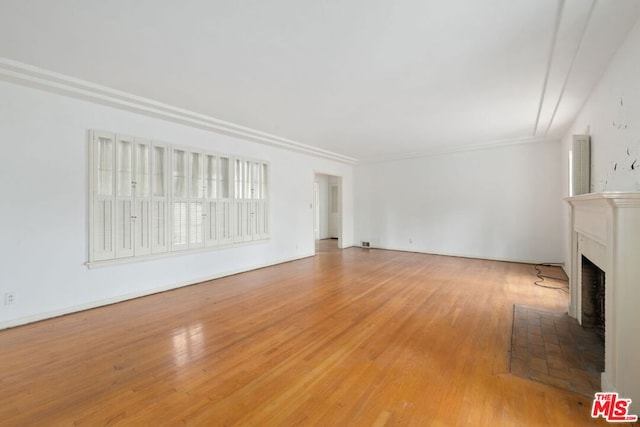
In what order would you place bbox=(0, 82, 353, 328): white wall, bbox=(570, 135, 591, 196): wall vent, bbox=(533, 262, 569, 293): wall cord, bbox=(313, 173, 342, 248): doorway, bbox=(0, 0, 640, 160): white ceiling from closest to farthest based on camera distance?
→ bbox=(0, 0, 640, 160): white ceiling
bbox=(0, 82, 353, 328): white wall
bbox=(570, 135, 591, 196): wall vent
bbox=(533, 262, 569, 293): wall cord
bbox=(313, 173, 342, 248): doorway

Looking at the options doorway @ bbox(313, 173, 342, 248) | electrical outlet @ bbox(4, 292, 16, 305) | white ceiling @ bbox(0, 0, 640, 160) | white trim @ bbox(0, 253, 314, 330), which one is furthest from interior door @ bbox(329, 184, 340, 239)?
electrical outlet @ bbox(4, 292, 16, 305)

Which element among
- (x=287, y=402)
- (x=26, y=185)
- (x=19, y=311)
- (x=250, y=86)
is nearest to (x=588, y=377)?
(x=287, y=402)

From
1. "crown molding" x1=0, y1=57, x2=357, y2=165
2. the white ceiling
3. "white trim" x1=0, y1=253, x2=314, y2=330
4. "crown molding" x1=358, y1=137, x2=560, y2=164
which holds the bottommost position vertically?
"white trim" x1=0, y1=253, x2=314, y2=330

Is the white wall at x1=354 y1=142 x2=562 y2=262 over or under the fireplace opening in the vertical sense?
over

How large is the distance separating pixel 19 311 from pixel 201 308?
1.88 meters

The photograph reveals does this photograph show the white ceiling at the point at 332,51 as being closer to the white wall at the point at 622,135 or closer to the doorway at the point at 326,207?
the white wall at the point at 622,135

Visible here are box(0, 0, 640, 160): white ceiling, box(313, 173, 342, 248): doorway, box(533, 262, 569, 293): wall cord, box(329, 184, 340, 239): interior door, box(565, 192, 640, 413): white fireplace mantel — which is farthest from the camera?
box(329, 184, 340, 239): interior door

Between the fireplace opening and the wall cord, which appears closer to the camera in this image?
the fireplace opening

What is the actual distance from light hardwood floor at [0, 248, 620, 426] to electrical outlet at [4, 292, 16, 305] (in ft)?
1.00

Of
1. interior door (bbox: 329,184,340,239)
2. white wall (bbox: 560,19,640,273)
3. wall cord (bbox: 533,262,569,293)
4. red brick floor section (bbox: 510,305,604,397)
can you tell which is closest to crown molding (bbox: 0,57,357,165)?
white wall (bbox: 560,19,640,273)

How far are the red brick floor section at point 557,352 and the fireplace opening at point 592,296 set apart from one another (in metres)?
0.13

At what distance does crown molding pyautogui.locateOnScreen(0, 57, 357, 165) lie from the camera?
2846 mm

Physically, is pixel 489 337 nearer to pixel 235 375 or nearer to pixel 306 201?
pixel 235 375

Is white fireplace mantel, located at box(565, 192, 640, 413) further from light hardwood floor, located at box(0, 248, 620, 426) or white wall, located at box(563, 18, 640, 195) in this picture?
white wall, located at box(563, 18, 640, 195)
